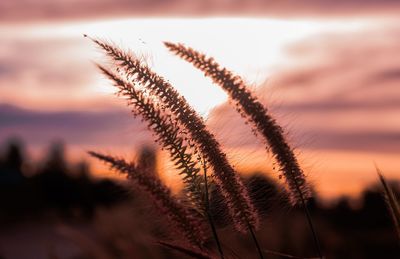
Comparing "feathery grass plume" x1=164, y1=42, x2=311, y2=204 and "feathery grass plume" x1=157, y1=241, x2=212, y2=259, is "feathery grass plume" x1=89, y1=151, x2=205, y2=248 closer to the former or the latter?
"feathery grass plume" x1=157, y1=241, x2=212, y2=259

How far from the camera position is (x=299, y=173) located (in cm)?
273

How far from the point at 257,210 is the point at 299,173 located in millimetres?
216

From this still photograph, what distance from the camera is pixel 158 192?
2.73 meters

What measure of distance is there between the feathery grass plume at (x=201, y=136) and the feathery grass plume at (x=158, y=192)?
180 mm

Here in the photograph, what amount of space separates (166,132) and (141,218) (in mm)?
1042

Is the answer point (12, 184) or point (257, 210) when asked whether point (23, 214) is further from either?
point (257, 210)

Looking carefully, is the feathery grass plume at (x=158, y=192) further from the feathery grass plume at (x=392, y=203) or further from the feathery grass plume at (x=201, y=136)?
the feathery grass plume at (x=392, y=203)

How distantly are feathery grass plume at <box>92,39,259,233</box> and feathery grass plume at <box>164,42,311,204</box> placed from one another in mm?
139

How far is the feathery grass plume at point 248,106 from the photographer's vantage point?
242 cm

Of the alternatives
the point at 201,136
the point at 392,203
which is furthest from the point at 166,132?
the point at 392,203

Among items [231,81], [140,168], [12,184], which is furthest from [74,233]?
[12,184]

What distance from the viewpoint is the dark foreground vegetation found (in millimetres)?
2902

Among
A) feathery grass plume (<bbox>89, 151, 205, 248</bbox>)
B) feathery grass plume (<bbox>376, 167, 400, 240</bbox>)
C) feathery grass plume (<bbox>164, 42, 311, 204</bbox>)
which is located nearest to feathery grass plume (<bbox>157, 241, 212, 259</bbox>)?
feathery grass plume (<bbox>89, 151, 205, 248</bbox>)

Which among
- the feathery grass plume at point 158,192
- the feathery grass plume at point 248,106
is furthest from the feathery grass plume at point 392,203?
the feathery grass plume at point 158,192
